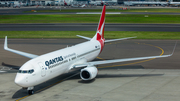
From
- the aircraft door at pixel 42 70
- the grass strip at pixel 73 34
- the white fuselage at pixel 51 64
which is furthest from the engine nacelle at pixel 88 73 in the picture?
the grass strip at pixel 73 34

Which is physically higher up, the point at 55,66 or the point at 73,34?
the point at 55,66

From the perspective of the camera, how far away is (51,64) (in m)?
27.7

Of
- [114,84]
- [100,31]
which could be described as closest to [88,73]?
[114,84]

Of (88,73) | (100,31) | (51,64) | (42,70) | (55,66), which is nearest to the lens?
(42,70)

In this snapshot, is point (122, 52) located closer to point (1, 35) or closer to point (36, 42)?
point (36, 42)

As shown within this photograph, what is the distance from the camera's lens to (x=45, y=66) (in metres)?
26.8

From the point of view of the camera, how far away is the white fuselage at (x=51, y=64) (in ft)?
81.6

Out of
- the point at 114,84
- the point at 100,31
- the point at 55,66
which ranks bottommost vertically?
the point at 114,84

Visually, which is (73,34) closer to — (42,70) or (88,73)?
(88,73)

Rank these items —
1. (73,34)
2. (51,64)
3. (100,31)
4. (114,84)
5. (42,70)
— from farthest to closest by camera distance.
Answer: (73,34)
(100,31)
(114,84)
(51,64)
(42,70)

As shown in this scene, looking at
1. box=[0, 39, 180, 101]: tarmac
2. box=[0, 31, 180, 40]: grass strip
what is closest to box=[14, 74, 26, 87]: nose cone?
box=[0, 39, 180, 101]: tarmac

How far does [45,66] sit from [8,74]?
10990mm

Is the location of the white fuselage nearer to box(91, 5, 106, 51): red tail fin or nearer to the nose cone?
the nose cone

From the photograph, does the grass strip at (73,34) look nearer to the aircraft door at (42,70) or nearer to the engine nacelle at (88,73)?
the engine nacelle at (88,73)
